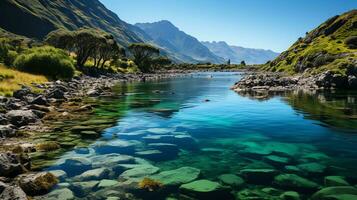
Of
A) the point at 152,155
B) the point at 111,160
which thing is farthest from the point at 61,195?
the point at 152,155

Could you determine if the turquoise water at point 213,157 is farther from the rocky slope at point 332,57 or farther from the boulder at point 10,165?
the rocky slope at point 332,57

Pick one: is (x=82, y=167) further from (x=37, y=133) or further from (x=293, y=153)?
(x=293, y=153)

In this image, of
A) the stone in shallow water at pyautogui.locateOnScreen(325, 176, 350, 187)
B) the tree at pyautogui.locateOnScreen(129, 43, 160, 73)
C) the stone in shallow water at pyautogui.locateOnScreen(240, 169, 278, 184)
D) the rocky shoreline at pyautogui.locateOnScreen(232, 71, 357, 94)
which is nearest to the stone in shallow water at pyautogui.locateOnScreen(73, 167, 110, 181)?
the stone in shallow water at pyautogui.locateOnScreen(240, 169, 278, 184)

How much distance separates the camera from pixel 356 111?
42.5 meters

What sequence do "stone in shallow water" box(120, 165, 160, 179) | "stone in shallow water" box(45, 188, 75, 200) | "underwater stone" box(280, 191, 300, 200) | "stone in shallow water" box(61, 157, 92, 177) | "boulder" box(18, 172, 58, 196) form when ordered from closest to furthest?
"stone in shallow water" box(45, 188, 75, 200) < "underwater stone" box(280, 191, 300, 200) < "boulder" box(18, 172, 58, 196) < "stone in shallow water" box(120, 165, 160, 179) < "stone in shallow water" box(61, 157, 92, 177)

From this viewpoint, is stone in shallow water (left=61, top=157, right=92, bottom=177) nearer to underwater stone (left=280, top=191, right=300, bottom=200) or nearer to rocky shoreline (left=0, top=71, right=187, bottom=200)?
rocky shoreline (left=0, top=71, right=187, bottom=200)

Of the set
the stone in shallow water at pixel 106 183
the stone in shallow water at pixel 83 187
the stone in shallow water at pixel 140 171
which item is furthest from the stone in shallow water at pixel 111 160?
the stone in shallow water at pixel 83 187

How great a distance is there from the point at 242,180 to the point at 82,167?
8810mm

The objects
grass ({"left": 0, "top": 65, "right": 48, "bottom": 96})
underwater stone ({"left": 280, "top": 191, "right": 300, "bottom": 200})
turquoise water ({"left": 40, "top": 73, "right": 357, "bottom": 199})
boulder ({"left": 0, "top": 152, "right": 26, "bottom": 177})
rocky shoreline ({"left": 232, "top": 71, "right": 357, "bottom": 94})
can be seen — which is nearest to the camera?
underwater stone ({"left": 280, "top": 191, "right": 300, "bottom": 200})

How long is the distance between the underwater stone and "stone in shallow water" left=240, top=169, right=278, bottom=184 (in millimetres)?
1632

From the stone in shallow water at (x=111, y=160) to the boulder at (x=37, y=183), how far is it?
11.3 ft

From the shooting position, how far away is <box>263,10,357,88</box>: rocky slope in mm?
79281

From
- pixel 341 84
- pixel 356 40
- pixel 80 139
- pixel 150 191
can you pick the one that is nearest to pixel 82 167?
pixel 150 191

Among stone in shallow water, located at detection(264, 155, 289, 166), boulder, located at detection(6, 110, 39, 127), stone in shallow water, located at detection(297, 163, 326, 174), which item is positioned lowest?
stone in shallow water, located at detection(264, 155, 289, 166)
